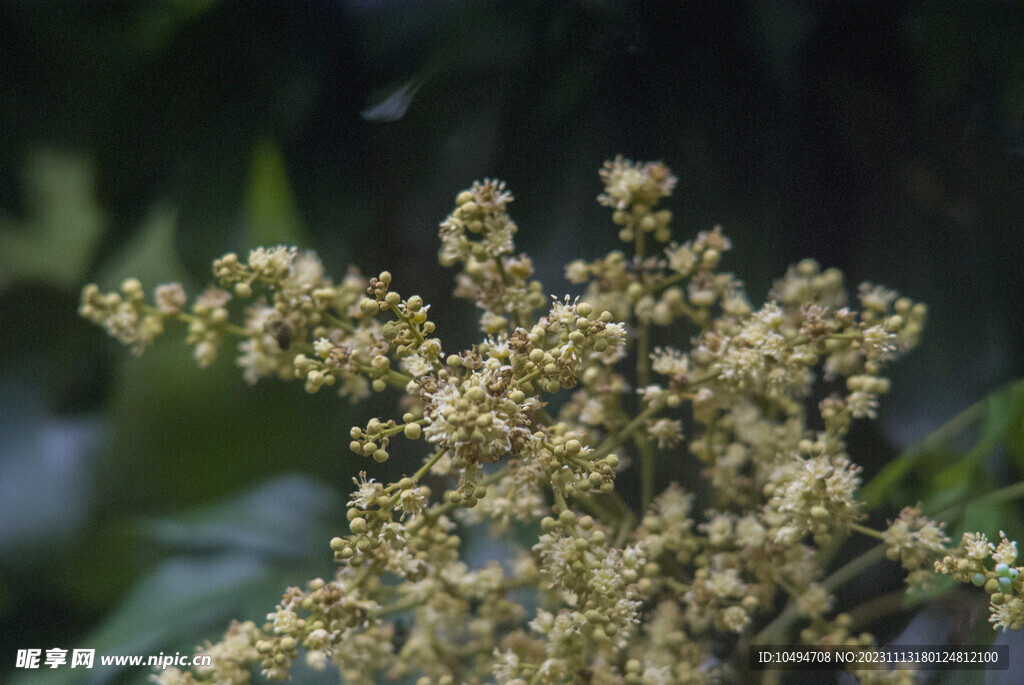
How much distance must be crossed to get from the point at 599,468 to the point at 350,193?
48 cm

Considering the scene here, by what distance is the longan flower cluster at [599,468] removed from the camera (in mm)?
577

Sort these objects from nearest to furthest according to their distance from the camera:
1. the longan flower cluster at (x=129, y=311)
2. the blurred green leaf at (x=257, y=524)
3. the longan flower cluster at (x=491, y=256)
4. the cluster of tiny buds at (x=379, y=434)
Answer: the cluster of tiny buds at (x=379, y=434) → the longan flower cluster at (x=491, y=256) → the longan flower cluster at (x=129, y=311) → the blurred green leaf at (x=257, y=524)

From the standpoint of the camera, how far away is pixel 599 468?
1.79 feet

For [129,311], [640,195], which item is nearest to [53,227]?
[129,311]

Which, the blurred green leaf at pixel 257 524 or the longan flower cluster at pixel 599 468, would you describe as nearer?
the longan flower cluster at pixel 599 468

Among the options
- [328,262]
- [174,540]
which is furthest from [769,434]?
[174,540]

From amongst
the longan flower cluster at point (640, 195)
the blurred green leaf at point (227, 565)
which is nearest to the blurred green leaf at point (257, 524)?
the blurred green leaf at point (227, 565)

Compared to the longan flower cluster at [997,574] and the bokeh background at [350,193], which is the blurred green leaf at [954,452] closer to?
the bokeh background at [350,193]

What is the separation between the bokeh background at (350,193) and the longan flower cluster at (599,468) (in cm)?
7

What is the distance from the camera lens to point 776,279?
0.81 metres

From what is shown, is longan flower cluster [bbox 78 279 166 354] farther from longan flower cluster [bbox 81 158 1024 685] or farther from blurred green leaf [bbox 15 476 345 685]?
blurred green leaf [bbox 15 476 345 685]

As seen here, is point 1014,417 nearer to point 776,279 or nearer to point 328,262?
point 776,279

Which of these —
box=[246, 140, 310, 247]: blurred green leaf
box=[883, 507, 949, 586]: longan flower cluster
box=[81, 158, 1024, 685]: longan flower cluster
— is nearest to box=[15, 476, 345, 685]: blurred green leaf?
box=[81, 158, 1024, 685]: longan flower cluster

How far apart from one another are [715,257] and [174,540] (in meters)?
0.67
